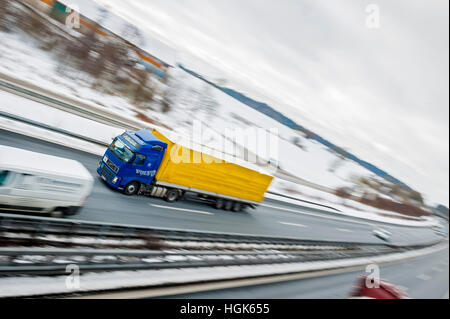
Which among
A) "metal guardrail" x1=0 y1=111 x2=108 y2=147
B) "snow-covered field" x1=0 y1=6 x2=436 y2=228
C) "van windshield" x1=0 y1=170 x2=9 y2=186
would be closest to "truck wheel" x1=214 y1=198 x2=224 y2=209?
"snow-covered field" x1=0 y1=6 x2=436 y2=228

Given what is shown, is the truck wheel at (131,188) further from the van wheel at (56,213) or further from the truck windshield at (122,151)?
the van wheel at (56,213)

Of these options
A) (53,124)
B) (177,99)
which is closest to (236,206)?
(53,124)

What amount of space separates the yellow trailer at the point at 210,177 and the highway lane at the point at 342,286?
6.78 metres

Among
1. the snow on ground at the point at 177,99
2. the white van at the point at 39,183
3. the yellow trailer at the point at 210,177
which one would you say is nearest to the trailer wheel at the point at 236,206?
the yellow trailer at the point at 210,177

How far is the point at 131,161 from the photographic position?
1366 cm

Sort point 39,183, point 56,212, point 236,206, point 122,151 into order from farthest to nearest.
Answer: point 236,206 → point 122,151 → point 56,212 → point 39,183

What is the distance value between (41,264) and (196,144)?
10353 millimetres

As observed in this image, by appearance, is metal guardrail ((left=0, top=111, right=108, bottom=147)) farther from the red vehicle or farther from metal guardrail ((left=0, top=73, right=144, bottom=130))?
the red vehicle

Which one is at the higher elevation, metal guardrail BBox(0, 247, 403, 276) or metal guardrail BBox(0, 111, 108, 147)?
metal guardrail BBox(0, 111, 108, 147)

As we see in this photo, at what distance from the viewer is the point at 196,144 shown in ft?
53.6

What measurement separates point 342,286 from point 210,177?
9331 millimetres

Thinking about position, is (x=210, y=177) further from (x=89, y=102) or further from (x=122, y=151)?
(x=89, y=102)

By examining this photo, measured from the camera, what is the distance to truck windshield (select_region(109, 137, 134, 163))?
44.8 ft

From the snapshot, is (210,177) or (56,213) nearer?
(56,213)
